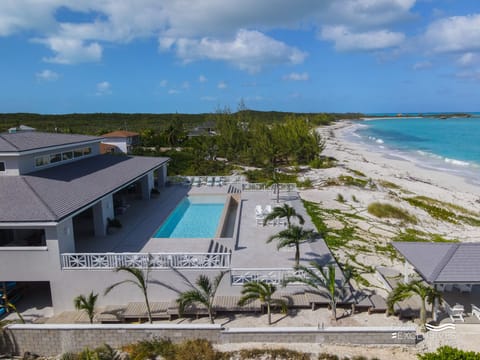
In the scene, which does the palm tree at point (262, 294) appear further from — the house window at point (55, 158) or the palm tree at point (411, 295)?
the house window at point (55, 158)

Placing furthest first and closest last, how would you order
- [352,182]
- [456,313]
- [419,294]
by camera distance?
1. [352,182]
2. [456,313]
3. [419,294]

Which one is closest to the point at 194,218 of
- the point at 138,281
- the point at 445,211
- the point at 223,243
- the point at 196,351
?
the point at 223,243

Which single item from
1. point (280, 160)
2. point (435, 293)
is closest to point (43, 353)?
point (435, 293)

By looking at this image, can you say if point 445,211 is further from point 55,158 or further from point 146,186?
point 55,158

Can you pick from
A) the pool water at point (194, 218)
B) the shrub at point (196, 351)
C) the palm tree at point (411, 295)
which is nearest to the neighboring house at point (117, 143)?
the pool water at point (194, 218)

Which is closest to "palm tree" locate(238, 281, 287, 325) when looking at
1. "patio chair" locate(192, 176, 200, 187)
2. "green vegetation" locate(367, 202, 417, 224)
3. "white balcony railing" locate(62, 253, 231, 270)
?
"white balcony railing" locate(62, 253, 231, 270)

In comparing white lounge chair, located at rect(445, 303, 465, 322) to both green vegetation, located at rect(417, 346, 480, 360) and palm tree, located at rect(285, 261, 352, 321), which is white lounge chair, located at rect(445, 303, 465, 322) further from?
green vegetation, located at rect(417, 346, 480, 360)
